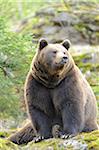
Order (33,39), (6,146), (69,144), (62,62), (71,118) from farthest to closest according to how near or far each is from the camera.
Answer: (33,39), (71,118), (62,62), (69,144), (6,146)

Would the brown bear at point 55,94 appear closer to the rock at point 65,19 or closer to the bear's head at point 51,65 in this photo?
the bear's head at point 51,65

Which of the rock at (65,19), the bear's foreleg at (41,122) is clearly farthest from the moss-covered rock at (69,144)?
the rock at (65,19)

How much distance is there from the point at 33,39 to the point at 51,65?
356 cm

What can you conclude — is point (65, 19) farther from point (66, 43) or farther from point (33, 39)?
point (66, 43)

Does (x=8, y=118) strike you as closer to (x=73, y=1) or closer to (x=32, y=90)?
(x=32, y=90)

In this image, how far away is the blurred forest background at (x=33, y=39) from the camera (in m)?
9.66

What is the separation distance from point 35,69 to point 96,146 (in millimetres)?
1682

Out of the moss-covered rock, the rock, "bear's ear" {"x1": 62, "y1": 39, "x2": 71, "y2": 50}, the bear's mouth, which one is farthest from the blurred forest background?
the moss-covered rock

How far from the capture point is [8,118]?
1106cm

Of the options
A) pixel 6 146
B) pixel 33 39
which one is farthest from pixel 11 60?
pixel 6 146

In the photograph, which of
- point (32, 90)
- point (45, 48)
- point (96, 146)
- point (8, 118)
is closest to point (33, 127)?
point (32, 90)

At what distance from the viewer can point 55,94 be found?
7281 mm

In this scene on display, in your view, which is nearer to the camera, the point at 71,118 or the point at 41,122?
the point at 71,118

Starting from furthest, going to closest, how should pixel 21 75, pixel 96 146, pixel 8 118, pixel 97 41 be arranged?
pixel 97 41 < pixel 8 118 < pixel 21 75 < pixel 96 146
